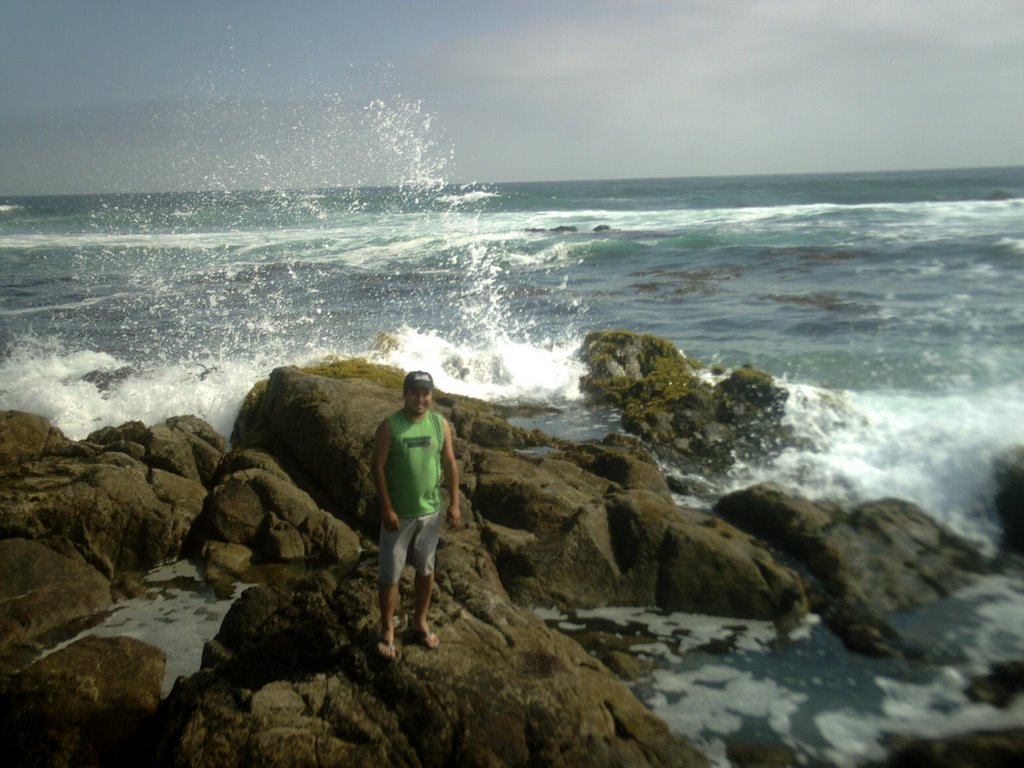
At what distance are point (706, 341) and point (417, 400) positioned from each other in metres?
11.3

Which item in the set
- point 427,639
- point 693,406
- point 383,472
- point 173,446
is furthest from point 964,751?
point 173,446

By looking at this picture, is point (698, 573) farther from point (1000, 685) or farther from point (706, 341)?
point (706, 341)

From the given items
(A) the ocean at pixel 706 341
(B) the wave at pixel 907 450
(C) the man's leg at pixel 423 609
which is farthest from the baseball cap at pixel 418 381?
(B) the wave at pixel 907 450

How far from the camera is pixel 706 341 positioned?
14719mm

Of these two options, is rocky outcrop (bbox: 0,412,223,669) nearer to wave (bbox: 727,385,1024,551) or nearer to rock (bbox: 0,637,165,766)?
rock (bbox: 0,637,165,766)

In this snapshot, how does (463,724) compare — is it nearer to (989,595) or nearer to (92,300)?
(989,595)

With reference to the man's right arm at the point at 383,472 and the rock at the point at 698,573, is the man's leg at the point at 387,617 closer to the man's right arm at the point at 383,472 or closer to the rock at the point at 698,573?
the man's right arm at the point at 383,472

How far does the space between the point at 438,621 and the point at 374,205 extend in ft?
212

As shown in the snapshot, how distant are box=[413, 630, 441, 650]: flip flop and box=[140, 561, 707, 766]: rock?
0.05m

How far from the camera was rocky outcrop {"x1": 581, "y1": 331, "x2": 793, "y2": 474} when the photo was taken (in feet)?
30.4

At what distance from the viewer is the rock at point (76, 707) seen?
384cm

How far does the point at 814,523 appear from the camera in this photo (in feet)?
22.7

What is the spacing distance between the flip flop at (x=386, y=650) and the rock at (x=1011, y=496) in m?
6.00

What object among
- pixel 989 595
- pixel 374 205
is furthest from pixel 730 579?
pixel 374 205
